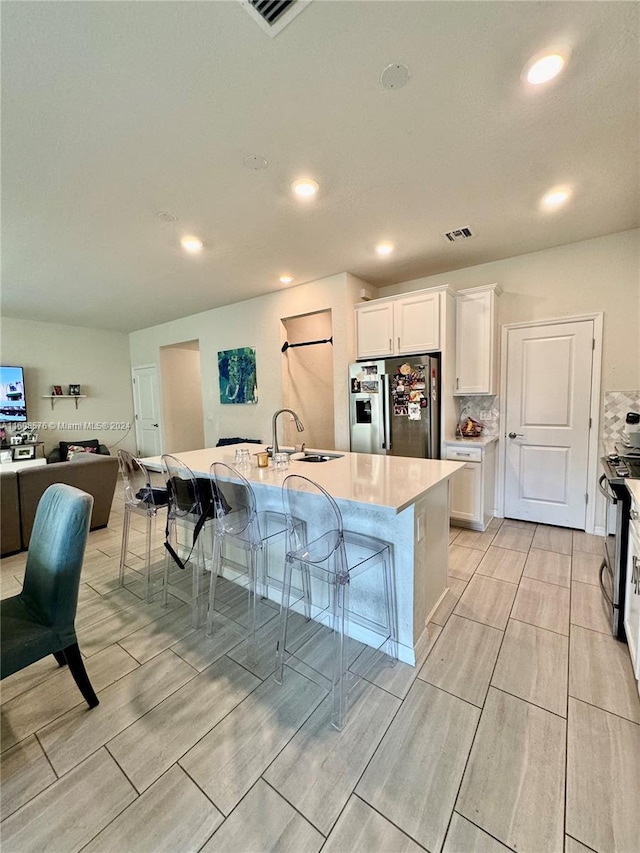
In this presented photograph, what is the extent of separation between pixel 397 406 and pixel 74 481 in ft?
11.0

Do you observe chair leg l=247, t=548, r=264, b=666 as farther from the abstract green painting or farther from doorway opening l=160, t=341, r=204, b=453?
doorway opening l=160, t=341, r=204, b=453

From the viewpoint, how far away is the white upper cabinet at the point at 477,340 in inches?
137

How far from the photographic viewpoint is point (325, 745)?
1364mm

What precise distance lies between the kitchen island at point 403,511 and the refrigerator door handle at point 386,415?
1.37m

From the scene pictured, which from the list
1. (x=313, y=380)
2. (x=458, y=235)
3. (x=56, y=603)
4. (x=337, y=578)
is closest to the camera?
(x=56, y=603)

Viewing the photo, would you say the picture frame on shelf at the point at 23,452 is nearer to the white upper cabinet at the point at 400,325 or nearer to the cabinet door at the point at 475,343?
the white upper cabinet at the point at 400,325

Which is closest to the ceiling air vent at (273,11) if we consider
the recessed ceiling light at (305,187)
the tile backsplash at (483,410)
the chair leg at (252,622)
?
the recessed ceiling light at (305,187)

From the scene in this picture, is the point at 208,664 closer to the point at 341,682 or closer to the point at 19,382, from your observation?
the point at 341,682

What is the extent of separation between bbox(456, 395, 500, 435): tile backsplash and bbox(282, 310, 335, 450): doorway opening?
1854mm

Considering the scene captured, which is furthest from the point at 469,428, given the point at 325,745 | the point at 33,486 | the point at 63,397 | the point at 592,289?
the point at 63,397

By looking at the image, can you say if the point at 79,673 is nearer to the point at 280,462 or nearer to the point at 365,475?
the point at 280,462

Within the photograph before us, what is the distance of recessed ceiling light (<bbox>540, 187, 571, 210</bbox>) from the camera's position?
242cm

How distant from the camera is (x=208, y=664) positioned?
180cm

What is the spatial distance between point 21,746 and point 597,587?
3296mm
